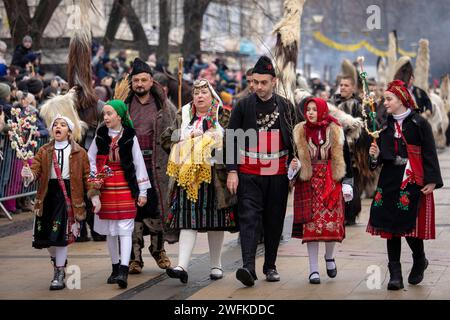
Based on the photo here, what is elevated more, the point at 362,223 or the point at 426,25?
the point at 426,25

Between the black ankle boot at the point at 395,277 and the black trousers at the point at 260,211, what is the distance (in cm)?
102

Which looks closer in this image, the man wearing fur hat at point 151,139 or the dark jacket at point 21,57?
the man wearing fur hat at point 151,139

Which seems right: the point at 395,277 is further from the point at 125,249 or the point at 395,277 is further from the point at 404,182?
the point at 125,249

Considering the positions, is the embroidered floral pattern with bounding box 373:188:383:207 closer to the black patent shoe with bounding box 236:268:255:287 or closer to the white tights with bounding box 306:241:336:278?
the white tights with bounding box 306:241:336:278

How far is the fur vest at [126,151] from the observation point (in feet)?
31.1

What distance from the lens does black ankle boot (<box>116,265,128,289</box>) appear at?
30.3 ft

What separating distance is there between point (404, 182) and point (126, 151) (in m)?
2.32

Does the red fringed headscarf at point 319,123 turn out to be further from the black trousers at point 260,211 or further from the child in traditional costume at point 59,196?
the child in traditional costume at point 59,196

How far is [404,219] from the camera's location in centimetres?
914

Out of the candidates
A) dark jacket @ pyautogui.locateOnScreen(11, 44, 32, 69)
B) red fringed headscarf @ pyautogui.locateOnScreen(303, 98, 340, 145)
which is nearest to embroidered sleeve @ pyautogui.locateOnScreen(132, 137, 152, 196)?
red fringed headscarf @ pyautogui.locateOnScreen(303, 98, 340, 145)

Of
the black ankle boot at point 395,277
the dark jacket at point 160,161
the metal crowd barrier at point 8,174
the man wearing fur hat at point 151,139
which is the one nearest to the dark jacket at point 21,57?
the metal crowd barrier at point 8,174
